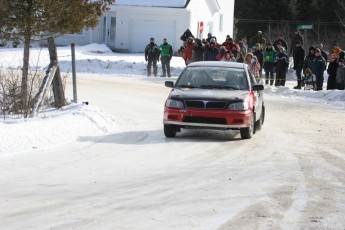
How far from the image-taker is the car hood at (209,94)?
49.7 ft

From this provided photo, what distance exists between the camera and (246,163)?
40.6ft

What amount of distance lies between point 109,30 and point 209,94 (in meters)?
37.6

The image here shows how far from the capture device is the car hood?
15.1m

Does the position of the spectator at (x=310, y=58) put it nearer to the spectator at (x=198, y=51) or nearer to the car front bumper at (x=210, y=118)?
the spectator at (x=198, y=51)

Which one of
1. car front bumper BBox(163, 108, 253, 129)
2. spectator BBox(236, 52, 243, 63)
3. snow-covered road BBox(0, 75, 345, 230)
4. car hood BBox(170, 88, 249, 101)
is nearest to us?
snow-covered road BBox(0, 75, 345, 230)

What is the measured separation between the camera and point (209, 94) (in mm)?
15281

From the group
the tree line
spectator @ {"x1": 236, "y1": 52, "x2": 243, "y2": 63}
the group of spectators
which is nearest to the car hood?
the group of spectators

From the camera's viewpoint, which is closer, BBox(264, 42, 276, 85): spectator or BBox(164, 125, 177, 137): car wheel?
BBox(164, 125, 177, 137): car wheel

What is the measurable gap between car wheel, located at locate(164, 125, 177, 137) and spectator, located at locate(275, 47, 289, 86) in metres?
15.7

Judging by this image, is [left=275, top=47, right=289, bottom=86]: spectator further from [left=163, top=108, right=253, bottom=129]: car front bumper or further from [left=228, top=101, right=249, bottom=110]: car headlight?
[left=163, top=108, right=253, bottom=129]: car front bumper

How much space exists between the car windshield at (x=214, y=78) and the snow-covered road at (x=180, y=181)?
1013 millimetres

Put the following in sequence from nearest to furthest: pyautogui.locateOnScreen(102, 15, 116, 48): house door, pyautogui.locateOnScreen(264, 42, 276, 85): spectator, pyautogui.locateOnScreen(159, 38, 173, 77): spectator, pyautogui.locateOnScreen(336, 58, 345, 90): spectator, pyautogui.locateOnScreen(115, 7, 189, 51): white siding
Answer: pyautogui.locateOnScreen(336, 58, 345, 90): spectator, pyautogui.locateOnScreen(264, 42, 276, 85): spectator, pyautogui.locateOnScreen(159, 38, 173, 77): spectator, pyautogui.locateOnScreen(115, 7, 189, 51): white siding, pyautogui.locateOnScreen(102, 15, 116, 48): house door

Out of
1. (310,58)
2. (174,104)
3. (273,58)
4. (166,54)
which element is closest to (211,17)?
(166,54)

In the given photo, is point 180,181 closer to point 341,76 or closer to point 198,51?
point 341,76
